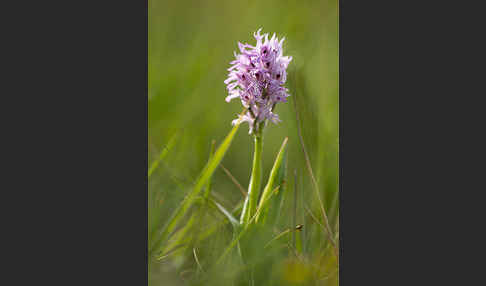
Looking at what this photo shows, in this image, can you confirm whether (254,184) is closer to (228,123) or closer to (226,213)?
(226,213)

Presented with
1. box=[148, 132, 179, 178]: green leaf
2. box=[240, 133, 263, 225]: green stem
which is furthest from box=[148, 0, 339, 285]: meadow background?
box=[240, 133, 263, 225]: green stem

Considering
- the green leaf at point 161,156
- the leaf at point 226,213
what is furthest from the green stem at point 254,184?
the green leaf at point 161,156

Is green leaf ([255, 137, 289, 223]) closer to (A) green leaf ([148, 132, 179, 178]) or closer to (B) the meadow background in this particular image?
(B) the meadow background

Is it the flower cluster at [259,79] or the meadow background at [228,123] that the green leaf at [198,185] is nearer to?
the meadow background at [228,123]

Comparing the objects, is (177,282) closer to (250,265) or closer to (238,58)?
(250,265)

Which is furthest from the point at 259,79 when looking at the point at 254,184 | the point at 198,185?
the point at 198,185
